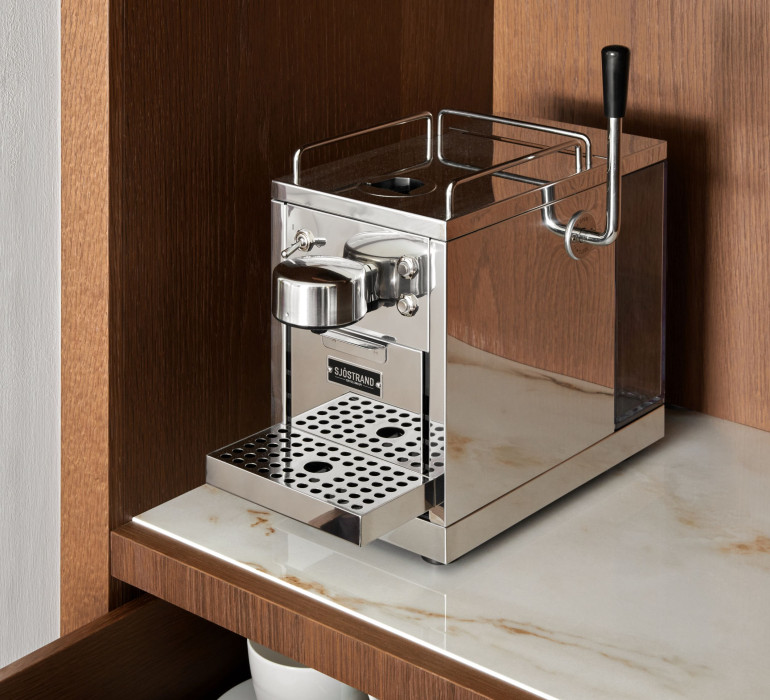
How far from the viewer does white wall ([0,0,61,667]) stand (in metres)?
0.91

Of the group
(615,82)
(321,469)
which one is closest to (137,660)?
(321,469)

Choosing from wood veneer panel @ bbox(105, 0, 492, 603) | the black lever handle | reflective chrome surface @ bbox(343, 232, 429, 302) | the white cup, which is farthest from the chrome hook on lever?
the white cup

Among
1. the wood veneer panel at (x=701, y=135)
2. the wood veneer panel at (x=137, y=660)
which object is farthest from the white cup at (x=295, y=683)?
the wood veneer panel at (x=701, y=135)

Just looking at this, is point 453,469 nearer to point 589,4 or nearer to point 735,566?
point 735,566

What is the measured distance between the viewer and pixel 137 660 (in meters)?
1.00

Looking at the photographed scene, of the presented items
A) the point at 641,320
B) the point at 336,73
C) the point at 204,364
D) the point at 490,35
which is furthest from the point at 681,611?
the point at 490,35

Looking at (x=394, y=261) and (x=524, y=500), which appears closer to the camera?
(x=394, y=261)

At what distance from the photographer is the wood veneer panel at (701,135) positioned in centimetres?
111

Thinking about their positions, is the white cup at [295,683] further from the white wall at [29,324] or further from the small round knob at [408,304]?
the small round knob at [408,304]

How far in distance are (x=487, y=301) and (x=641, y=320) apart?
24 centimetres

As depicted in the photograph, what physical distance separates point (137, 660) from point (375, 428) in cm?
29

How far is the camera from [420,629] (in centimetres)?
84

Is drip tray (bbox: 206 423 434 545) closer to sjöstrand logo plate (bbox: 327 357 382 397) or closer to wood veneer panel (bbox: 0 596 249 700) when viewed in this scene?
sjöstrand logo plate (bbox: 327 357 382 397)

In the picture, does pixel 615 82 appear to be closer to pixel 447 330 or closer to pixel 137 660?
pixel 447 330
